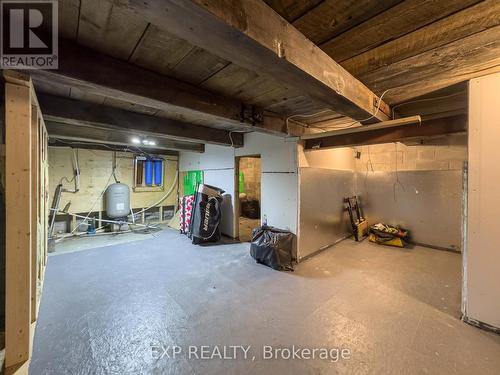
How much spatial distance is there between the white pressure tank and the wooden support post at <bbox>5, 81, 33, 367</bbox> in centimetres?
398

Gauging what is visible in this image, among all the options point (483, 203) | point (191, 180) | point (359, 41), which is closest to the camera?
point (359, 41)

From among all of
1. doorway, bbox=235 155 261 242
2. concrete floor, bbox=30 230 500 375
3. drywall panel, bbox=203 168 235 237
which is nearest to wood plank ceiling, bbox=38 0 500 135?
concrete floor, bbox=30 230 500 375

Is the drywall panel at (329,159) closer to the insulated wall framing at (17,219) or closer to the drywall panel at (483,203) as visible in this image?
the drywall panel at (483,203)

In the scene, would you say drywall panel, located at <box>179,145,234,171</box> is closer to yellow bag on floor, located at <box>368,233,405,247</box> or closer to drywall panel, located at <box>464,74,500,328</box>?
yellow bag on floor, located at <box>368,233,405,247</box>

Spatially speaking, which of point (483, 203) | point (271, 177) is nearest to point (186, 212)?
point (271, 177)

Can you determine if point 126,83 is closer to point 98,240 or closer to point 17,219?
point 17,219

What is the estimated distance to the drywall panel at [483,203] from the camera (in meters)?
1.77

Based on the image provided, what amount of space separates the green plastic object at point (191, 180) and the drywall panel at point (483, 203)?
4.74 metres

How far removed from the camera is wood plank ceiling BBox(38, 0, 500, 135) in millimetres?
1064

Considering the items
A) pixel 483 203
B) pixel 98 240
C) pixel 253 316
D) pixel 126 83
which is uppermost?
pixel 126 83

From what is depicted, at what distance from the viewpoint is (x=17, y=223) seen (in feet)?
4.59

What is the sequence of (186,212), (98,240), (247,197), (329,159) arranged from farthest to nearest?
(247,197), (186,212), (98,240), (329,159)

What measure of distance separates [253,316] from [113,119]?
269 centimetres

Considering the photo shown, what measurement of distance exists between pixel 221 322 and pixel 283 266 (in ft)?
4.44
